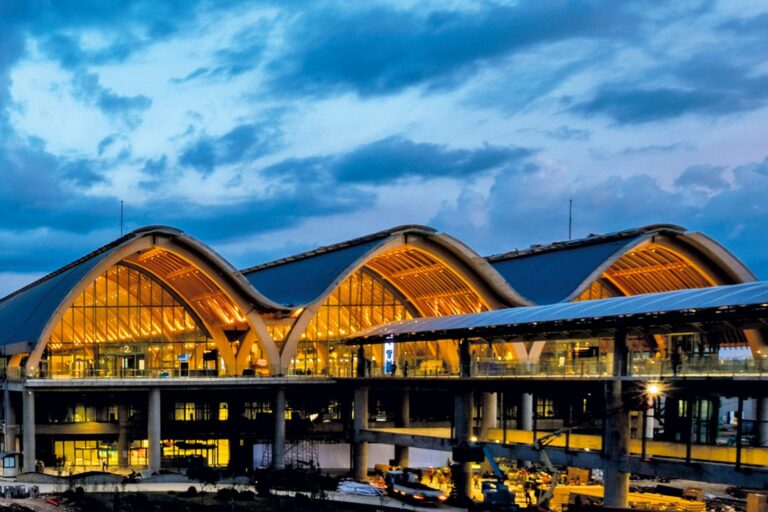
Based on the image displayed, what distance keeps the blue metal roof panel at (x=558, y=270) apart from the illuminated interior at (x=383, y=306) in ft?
18.6

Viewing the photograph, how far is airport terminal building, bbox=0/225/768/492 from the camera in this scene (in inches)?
2854

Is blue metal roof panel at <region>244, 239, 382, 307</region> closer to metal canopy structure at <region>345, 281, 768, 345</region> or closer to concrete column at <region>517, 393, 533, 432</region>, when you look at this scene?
metal canopy structure at <region>345, 281, 768, 345</region>

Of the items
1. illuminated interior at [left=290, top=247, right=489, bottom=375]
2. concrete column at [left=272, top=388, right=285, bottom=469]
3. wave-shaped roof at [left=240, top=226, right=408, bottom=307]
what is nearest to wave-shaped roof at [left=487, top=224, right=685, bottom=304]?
illuminated interior at [left=290, top=247, right=489, bottom=375]

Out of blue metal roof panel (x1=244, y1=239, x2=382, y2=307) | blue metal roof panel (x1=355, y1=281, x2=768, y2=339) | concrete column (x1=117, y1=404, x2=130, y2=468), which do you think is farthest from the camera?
concrete column (x1=117, y1=404, x2=130, y2=468)

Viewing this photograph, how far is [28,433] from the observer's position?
222 ft

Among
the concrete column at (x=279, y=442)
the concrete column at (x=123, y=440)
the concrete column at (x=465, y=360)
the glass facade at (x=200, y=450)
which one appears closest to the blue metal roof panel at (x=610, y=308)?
the concrete column at (x=465, y=360)

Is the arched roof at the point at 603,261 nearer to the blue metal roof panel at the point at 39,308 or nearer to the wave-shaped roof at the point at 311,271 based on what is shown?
the wave-shaped roof at the point at 311,271

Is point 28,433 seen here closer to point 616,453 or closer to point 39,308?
point 39,308

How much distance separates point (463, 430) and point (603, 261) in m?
23.7

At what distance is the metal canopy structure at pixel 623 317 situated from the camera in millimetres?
46375

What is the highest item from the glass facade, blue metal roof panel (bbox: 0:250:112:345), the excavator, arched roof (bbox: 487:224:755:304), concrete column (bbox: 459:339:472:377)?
arched roof (bbox: 487:224:755:304)

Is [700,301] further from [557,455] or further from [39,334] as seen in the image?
[39,334]

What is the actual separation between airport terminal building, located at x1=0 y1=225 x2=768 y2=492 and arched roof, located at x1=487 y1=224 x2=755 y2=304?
14 centimetres

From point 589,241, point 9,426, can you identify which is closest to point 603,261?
point 589,241
